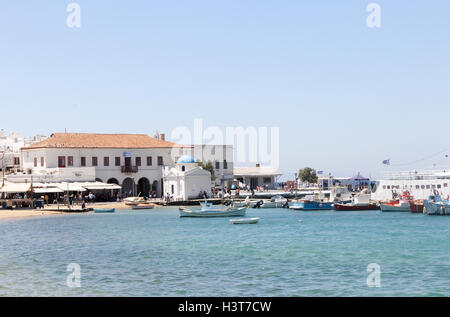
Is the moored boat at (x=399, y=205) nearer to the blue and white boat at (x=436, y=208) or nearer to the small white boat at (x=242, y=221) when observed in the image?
the blue and white boat at (x=436, y=208)

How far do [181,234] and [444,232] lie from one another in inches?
695

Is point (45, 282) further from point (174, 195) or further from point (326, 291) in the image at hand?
point (174, 195)

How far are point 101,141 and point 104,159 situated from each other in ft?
9.12

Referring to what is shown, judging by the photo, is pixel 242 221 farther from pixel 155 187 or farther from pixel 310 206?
pixel 155 187

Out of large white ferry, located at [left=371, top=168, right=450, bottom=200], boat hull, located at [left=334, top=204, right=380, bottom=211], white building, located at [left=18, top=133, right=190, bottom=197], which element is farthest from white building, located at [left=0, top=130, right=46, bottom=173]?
large white ferry, located at [left=371, top=168, right=450, bottom=200]

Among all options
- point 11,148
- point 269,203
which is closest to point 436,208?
point 269,203

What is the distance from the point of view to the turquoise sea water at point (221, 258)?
19.3 metres

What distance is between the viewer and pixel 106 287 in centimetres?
1936

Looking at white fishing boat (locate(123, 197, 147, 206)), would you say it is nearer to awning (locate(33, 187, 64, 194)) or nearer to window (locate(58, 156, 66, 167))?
awning (locate(33, 187, 64, 194))

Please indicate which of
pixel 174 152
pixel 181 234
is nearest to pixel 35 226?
pixel 181 234

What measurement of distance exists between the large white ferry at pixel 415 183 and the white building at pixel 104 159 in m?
26.2

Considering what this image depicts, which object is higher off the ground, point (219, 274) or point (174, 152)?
point (174, 152)

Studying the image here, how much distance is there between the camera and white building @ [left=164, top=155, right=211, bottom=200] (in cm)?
7144

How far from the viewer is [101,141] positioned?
244ft
